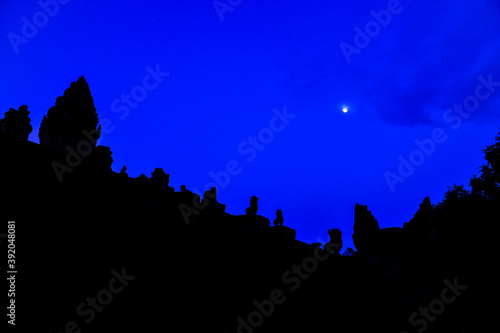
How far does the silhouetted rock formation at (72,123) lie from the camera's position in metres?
15.6

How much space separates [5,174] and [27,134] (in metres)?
2.15

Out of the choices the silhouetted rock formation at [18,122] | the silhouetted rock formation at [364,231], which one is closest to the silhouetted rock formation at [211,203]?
the silhouetted rock formation at [18,122]

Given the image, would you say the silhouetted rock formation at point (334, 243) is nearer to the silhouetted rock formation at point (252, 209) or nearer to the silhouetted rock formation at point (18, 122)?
the silhouetted rock formation at point (252, 209)

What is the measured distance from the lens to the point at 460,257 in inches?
540

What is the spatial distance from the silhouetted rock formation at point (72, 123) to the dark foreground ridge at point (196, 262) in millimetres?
106

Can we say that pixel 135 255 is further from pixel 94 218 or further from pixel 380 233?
pixel 380 233

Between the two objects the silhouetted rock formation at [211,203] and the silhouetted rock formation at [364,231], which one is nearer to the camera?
the silhouetted rock formation at [211,203]

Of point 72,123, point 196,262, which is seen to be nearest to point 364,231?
point 196,262

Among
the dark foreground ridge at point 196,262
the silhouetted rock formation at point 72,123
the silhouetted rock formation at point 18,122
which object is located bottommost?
the dark foreground ridge at point 196,262

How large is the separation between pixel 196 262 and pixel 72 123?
10966 mm

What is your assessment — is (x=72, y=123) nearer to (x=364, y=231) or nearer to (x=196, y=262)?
(x=196, y=262)

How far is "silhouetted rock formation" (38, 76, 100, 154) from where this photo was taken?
15.6m

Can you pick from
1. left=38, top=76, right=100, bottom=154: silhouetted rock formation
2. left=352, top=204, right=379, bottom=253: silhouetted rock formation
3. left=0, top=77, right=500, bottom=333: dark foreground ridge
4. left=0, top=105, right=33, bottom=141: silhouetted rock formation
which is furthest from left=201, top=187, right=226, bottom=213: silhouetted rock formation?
left=38, top=76, right=100, bottom=154: silhouetted rock formation

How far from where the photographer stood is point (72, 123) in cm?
1622
